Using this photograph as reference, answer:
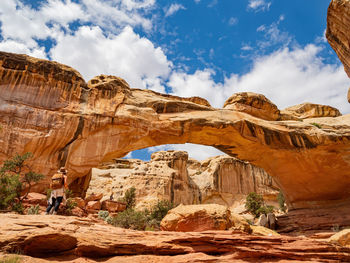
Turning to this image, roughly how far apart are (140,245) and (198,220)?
3.46 metres

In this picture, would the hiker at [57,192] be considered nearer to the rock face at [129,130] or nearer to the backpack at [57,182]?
the backpack at [57,182]

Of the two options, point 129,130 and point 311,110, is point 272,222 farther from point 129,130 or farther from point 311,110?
point 129,130

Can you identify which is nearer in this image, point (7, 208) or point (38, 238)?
point (38, 238)

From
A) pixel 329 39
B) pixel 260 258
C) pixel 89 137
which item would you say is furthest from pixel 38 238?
pixel 329 39

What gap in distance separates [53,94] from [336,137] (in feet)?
55.0

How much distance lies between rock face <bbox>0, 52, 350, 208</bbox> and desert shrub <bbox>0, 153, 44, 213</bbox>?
900 mm

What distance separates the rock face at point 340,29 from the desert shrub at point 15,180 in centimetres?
1529

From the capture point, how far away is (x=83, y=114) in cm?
1520

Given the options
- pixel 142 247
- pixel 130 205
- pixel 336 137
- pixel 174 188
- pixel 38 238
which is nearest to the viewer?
pixel 38 238

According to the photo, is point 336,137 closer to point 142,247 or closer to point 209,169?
point 142,247

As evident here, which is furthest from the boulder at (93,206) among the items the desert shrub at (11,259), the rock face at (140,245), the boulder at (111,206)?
the desert shrub at (11,259)

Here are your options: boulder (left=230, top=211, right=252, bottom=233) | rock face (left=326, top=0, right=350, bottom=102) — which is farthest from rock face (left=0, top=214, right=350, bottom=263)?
rock face (left=326, top=0, right=350, bottom=102)

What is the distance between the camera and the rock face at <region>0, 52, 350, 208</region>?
556 inches

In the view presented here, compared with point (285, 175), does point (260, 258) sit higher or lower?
lower
